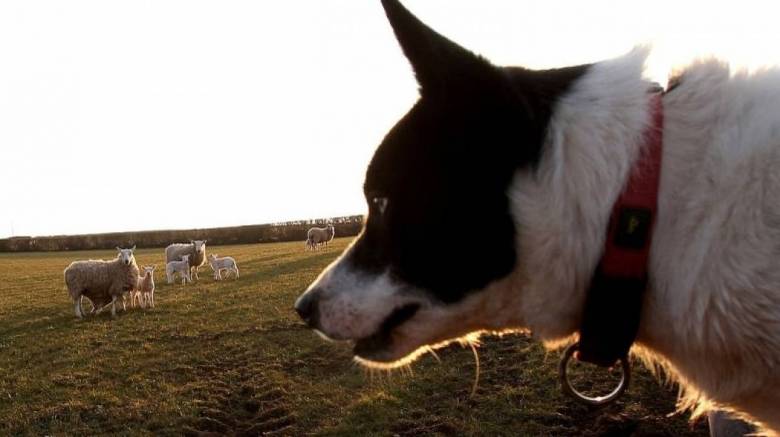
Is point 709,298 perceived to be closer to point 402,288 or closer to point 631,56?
point 631,56

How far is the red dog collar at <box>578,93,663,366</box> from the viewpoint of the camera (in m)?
1.88

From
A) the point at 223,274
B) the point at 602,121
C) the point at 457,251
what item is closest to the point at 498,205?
the point at 457,251

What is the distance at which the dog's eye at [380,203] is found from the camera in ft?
8.20

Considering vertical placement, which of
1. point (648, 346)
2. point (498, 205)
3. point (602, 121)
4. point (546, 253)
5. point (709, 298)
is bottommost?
point (648, 346)

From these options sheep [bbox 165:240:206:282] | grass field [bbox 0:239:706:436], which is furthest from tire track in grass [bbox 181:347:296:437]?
sheep [bbox 165:240:206:282]

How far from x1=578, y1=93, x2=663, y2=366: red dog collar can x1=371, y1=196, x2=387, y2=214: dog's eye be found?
91cm

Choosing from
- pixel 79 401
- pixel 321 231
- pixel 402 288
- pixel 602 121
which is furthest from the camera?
pixel 321 231

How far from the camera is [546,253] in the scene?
2096 millimetres

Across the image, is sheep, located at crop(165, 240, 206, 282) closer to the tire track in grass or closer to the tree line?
the tire track in grass

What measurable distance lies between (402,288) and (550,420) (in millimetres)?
4089

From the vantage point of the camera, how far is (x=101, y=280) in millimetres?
15219

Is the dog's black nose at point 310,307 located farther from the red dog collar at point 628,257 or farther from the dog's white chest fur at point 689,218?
the red dog collar at point 628,257

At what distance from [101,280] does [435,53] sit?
15.3 m

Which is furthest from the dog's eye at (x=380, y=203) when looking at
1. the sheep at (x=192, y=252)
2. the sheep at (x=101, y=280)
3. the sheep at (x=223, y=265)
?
the sheep at (x=192, y=252)
